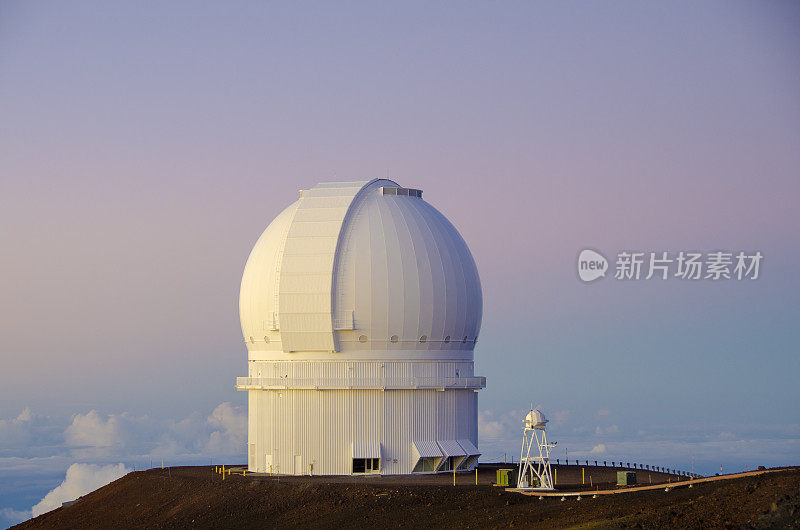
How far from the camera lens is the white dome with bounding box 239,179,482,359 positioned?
48375 millimetres

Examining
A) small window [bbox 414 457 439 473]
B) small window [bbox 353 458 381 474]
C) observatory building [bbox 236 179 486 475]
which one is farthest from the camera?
small window [bbox 414 457 439 473]

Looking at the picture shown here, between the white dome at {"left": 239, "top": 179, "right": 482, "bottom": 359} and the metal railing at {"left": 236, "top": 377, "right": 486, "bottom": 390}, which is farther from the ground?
the white dome at {"left": 239, "top": 179, "right": 482, "bottom": 359}

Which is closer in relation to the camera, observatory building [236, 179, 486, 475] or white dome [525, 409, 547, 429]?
white dome [525, 409, 547, 429]

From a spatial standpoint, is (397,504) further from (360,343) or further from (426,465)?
(360,343)

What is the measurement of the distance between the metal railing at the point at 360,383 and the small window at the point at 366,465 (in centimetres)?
309

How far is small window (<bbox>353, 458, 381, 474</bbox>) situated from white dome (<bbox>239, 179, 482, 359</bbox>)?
4.50 metres

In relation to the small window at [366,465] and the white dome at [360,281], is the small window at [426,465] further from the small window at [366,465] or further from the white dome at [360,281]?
the white dome at [360,281]

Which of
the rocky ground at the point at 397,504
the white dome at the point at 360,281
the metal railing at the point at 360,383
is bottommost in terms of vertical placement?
the rocky ground at the point at 397,504

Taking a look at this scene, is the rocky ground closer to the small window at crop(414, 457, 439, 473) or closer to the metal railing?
the small window at crop(414, 457, 439, 473)

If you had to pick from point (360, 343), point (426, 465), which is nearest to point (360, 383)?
point (360, 343)

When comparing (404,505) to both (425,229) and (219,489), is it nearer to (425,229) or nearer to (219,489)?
(219,489)

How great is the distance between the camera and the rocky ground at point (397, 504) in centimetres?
3309

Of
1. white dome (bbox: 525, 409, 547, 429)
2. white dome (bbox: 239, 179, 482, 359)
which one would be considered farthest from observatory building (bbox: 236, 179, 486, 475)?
white dome (bbox: 525, 409, 547, 429)

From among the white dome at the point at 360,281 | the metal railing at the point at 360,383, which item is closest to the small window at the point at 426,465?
the metal railing at the point at 360,383
